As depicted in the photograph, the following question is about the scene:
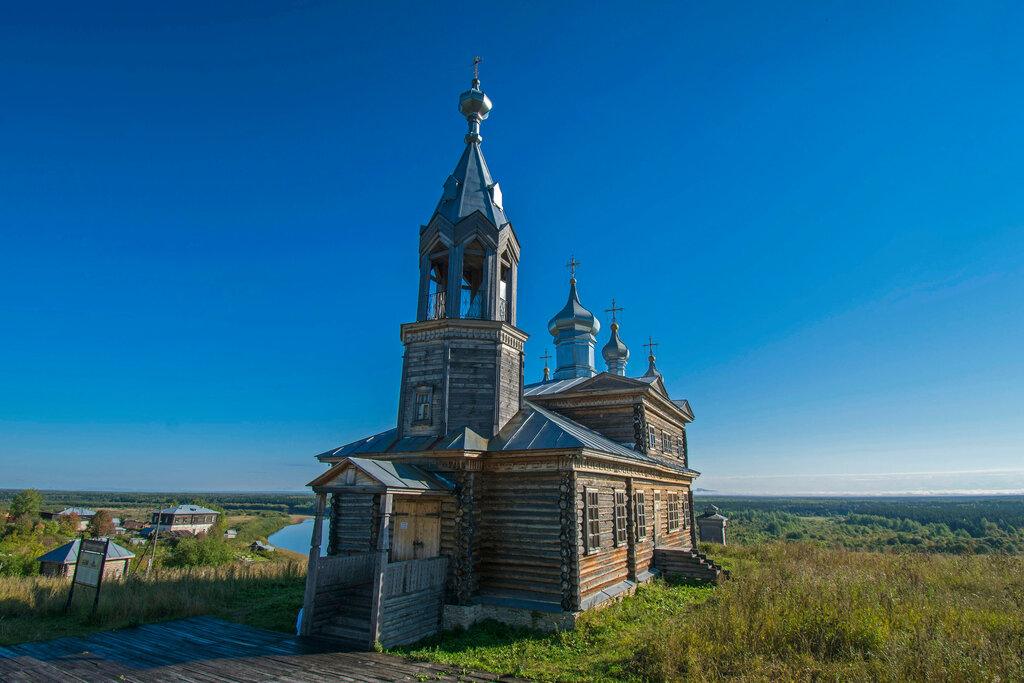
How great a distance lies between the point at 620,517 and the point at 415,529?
5.98 meters

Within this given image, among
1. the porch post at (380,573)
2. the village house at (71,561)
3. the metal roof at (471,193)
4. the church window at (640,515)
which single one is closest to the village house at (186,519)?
the village house at (71,561)

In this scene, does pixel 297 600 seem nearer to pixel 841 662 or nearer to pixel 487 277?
pixel 487 277

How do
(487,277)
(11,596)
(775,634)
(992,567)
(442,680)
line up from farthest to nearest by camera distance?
(992,567)
(487,277)
(11,596)
(775,634)
(442,680)

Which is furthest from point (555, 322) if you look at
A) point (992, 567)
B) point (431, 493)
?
point (992, 567)

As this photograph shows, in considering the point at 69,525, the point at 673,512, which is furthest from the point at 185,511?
the point at 673,512

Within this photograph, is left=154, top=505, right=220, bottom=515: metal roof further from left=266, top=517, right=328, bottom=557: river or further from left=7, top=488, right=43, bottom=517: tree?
left=7, top=488, right=43, bottom=517: tree

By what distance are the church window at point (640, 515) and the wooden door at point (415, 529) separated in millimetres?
6452

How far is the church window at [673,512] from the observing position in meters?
21.7

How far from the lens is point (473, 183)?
56.7 feet

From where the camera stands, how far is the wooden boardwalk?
8969mm

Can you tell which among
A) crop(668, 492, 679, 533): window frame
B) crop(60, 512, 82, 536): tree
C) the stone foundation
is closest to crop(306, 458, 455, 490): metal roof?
the stone foundation

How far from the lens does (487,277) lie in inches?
622

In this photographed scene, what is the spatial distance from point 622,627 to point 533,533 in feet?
9.05

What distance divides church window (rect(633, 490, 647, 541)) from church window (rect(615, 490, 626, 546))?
76 centimetres
